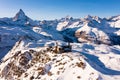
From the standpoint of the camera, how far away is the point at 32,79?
284 ft

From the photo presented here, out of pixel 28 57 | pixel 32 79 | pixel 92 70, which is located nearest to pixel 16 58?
pixel 28 57

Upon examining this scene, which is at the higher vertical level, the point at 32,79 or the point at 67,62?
the point at 67,62

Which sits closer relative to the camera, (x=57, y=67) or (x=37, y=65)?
(x=57, y=67)

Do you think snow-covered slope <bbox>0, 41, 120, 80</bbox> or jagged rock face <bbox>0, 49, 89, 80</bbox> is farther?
jagged rock face <bbox>0, 49, 89, 80</bbox>

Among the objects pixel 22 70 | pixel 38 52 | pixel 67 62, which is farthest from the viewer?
pixel 38 52

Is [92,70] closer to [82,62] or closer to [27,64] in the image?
[82,62]

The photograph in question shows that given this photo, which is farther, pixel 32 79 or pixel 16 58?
pixel 16 58

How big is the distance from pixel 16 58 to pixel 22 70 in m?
11.7

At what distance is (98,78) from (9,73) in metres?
48.4

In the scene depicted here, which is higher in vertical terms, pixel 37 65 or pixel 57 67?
pixel 57 67

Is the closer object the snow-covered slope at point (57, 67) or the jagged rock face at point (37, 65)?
the snow-covered slope at point (57, 67)

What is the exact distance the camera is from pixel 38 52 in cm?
10669

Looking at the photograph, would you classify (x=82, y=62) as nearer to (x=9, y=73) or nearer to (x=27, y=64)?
(x=27, y=64)

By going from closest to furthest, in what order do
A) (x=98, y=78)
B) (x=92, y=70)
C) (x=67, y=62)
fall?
(x=98, y=78)
(x=92, y=70)
(x=67, y=62)
